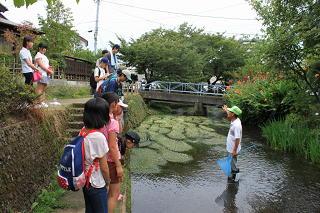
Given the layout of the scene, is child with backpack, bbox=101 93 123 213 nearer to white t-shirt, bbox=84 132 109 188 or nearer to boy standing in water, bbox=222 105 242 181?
white t-shirt, bbox=84 132 109 188

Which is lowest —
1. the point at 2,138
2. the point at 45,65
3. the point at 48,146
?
the point at 48,146

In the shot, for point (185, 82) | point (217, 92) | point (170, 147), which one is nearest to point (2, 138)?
point (170, 147)

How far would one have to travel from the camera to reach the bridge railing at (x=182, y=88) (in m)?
24.0

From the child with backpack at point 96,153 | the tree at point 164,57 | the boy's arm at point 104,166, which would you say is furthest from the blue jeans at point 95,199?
the tree at point 164,57

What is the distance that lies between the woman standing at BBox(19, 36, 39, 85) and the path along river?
307 centimetres

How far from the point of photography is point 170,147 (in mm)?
11008

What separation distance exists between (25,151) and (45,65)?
9.49ft

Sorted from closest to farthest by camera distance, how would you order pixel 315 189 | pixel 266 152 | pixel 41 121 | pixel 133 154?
pixel 41 121 < pixel 315 189 < pixel 133 154 < pixel 266 152

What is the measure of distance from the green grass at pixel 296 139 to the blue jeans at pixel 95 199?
735 centimetres

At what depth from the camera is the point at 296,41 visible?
33.8 ft

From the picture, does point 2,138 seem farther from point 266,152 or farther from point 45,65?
point 266,152

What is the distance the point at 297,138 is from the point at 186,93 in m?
14.4

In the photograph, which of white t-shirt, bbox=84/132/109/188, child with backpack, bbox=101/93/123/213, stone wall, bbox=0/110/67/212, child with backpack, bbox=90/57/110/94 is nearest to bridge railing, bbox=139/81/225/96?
child with backpack, bbox=90/57/110/94

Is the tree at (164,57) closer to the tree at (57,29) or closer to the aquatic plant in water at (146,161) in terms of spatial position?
the tree at (57,29)
